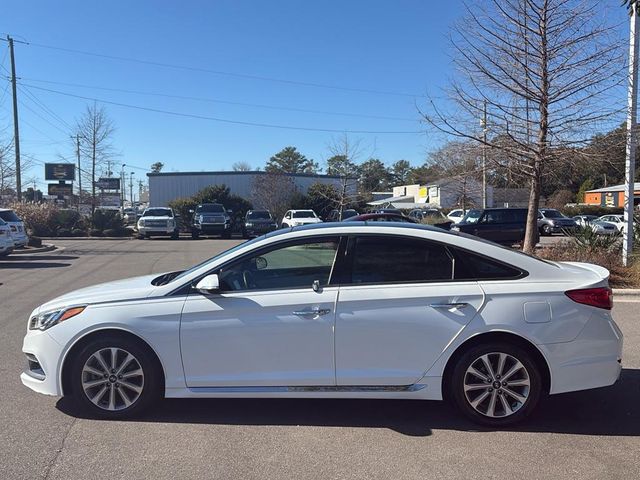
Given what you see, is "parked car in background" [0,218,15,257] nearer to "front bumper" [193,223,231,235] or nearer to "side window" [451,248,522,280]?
"front bumper" [193,223,231,235]

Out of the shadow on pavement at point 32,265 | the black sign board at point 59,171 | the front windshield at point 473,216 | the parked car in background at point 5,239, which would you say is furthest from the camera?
the black sign board at point 59,171

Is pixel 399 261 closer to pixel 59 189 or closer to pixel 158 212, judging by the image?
pixel 158 212

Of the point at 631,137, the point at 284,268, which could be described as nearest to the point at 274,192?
the point at 631,137

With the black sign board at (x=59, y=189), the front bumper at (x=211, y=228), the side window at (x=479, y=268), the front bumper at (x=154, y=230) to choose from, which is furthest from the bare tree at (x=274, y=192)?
the side window at (x=479, y=268)

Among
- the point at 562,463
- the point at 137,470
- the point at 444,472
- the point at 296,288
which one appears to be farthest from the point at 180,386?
the point at 562,463

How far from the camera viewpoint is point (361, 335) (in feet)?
14.4

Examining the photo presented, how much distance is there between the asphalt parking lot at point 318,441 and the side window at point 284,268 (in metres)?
1.09

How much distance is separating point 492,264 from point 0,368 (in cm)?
507

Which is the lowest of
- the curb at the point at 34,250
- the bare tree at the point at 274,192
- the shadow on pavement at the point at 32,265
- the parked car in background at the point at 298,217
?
the shadow on pavement at the point at 32,265

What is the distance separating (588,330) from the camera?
173 inches

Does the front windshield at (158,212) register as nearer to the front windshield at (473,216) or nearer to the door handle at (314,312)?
the front windshield at (473,216)

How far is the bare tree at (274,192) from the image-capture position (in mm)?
46094

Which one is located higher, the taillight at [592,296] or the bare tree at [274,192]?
the bare tree at [274,192]

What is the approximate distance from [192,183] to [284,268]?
45212mm
